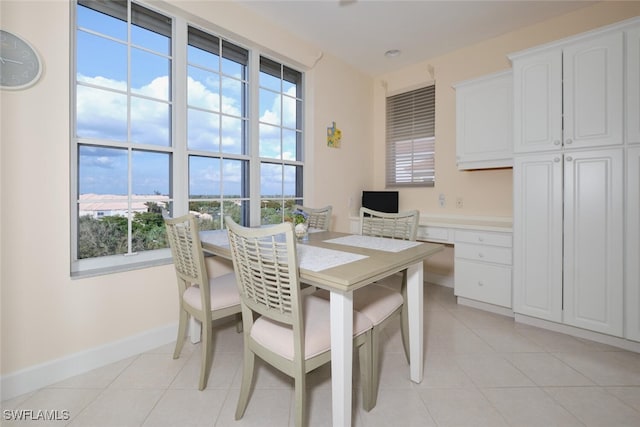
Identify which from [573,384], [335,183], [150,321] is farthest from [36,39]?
[573,384]

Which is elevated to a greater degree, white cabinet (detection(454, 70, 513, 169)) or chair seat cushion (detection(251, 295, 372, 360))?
white cabinet (detection(454, 70, 513, 169))

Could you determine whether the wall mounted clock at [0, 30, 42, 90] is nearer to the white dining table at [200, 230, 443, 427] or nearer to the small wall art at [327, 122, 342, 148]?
the white dining table at [200, 230, 443, 427]

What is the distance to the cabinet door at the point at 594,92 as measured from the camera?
6.46 ft

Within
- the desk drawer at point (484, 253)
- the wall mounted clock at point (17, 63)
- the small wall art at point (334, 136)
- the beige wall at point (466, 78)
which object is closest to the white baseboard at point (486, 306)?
the desk drawer at point (484, 253)

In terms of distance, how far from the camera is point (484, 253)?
2652 millimetres

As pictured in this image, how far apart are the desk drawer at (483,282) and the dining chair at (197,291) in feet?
7.20

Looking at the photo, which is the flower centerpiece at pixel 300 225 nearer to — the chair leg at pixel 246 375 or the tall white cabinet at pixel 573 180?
the chair leg at pixel 246 375

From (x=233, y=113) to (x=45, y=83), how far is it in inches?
49.4

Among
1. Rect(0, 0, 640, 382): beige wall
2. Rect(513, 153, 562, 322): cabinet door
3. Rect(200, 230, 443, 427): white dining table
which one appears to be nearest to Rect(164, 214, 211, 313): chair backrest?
Rect(200, 230, 443, 427): white dining table

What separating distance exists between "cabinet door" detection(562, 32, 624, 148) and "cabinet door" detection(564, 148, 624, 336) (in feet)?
0.40

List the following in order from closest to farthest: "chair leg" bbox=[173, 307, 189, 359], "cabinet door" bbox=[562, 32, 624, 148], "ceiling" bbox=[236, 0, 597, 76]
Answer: "chair leg" bbox=[173, 307, 189, 359] → "cabinet door" bbox=[562, 32, 624, 148] → "ceiling" bbox=[236, 0, 597, 76]

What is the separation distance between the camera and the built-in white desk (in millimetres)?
2537

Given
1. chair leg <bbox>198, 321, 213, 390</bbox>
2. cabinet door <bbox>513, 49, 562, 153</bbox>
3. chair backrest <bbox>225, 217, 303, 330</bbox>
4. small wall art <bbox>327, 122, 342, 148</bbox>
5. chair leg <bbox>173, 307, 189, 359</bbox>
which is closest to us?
chair backrest <bbox>225, 217, 303, 330</bbox>

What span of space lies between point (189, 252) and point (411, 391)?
4.84ft
